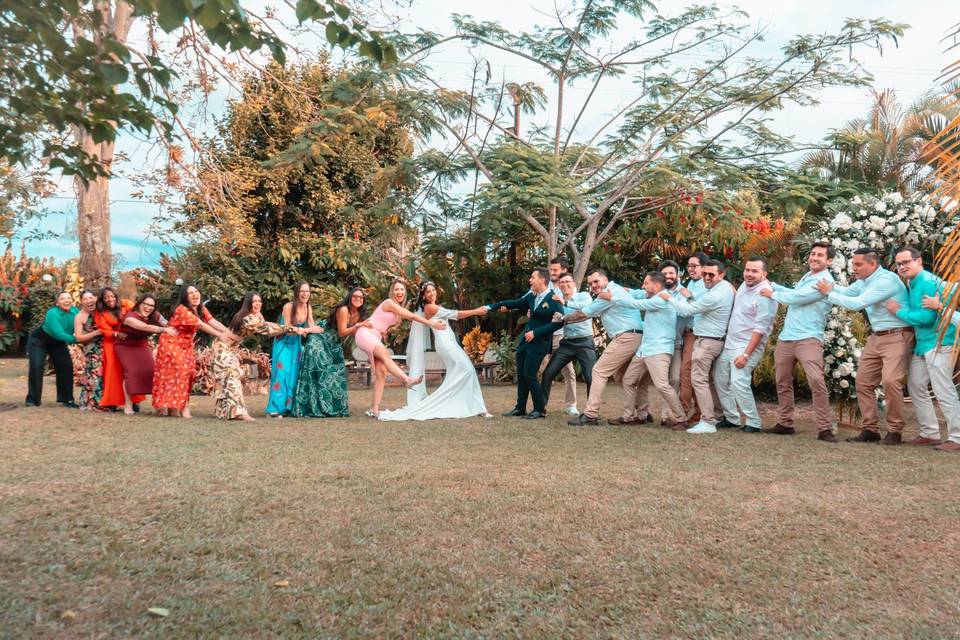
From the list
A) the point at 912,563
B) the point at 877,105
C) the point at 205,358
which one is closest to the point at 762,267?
the point at 912,563

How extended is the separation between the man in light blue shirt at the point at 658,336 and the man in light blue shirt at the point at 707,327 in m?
0.21

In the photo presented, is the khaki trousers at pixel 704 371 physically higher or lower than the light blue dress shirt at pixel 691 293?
lower

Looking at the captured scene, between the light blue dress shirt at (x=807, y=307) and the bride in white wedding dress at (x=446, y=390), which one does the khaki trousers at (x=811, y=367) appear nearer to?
the light blue dress shirt at (x=807, y=307)

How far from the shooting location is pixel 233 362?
10586 mm

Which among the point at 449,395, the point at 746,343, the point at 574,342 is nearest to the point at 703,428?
the point at 746,343

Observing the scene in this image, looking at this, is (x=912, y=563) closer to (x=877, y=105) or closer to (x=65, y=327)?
(x=65, y=327)

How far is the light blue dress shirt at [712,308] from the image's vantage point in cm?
912

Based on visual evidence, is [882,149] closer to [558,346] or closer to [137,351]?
[558,346]

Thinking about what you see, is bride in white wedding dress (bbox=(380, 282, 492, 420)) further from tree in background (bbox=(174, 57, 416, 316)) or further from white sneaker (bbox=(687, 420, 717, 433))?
tree in background (bbox=(174, 57, 416, 316))

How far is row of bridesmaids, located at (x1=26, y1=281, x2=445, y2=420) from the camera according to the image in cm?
1059

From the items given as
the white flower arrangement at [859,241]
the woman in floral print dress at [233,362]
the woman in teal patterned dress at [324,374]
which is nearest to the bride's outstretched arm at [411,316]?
the woman in teal patterned dress at [324,374]

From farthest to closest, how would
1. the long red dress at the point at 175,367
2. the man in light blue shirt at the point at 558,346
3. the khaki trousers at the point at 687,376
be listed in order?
1. the man in light blue shirt at the point at 558,346
2. the long red dress at the point at 175,367
3. the khaki trousers at the point at 687,376

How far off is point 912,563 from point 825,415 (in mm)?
4468

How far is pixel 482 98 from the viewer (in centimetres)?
1578
